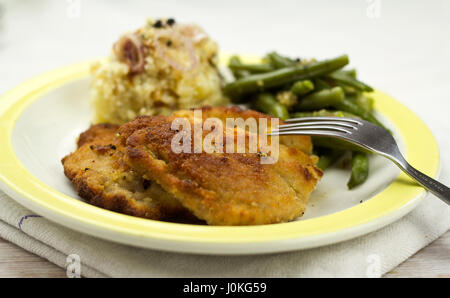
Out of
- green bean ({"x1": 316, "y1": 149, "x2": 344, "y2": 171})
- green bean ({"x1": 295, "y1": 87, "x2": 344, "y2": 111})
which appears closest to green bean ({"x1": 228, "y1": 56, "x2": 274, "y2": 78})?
green bean ({"x1": 295, "y1": 87, "x2": 344, "y2": 111})

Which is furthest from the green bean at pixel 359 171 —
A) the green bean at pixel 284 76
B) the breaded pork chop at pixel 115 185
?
the breaded pork chop at pixel 115 185

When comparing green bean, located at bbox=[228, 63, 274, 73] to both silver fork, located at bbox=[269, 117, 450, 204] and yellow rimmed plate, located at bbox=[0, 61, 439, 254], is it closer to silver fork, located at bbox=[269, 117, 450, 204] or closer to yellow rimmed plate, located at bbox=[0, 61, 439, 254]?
yellow rimmed plate, located at bbox=[0, 61, 439, 254]

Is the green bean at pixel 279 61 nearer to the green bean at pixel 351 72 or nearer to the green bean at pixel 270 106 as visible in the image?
the green bean at pixel 270 106

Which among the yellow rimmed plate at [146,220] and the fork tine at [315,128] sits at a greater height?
the fork tine at [315,128]

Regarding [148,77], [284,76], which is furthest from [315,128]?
[148,77]

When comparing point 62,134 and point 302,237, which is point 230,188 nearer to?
point 302,237

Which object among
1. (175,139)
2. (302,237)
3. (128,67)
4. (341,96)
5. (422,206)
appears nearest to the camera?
(302,237)
